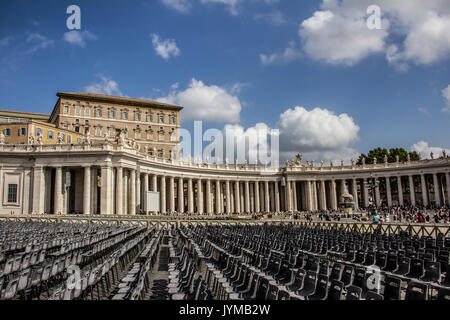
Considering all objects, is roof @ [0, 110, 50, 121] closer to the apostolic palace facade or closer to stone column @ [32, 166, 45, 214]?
the apostolic palace facade

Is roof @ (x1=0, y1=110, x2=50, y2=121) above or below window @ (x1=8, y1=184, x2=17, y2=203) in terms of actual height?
above

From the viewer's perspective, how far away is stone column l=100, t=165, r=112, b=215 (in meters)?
51.6

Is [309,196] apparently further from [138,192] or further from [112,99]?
[112,99]

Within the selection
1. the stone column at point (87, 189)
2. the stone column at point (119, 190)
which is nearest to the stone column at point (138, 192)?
the stone column at point (119, 190)

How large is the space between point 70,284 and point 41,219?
1512 inches

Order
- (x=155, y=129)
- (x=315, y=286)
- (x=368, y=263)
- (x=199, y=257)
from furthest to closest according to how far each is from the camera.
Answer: (x=155, y=129)
(x=199, y=257)
(x=368, y=263)
(x=315, y=286)

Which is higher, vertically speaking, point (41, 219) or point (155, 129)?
point (155, 129)

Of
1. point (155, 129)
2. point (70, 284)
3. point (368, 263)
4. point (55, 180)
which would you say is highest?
point (155, 129)

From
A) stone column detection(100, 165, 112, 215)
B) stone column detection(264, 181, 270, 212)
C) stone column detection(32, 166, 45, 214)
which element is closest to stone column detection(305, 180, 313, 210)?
stone column detection(264, 181, 270, 212)

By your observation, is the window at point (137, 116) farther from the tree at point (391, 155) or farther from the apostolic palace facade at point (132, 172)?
the tree at point (391, 155)

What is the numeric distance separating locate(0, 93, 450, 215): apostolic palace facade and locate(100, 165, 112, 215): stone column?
16 centimetres

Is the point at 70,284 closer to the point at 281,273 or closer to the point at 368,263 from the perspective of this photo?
the point at 281,273

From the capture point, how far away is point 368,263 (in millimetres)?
14086
